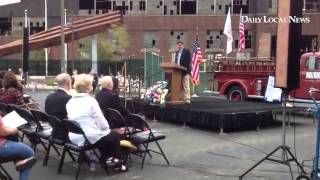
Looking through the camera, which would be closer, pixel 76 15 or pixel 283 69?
pixel 283 69

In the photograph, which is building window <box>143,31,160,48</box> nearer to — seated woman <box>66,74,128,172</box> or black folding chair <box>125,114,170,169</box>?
black folding chair <box>125,114,170,169</box>

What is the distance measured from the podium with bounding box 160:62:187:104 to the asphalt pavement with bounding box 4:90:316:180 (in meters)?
1.32

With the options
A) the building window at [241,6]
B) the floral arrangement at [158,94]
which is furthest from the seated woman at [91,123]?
the building window at [241,6]

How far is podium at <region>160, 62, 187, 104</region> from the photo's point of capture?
15.2 metres

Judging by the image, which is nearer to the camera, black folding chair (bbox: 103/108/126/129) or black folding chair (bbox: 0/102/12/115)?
black folding chair (bbox: 103/108/126/129)

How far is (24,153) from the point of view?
6.75 meters

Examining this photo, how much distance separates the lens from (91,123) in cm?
823

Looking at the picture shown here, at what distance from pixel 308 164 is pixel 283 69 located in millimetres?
2529

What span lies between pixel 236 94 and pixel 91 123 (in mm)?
14269

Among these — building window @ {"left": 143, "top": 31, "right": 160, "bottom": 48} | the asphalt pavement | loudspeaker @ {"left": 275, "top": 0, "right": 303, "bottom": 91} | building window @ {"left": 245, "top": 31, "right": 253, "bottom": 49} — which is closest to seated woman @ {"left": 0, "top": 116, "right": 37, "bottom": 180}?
the asphalt pavement

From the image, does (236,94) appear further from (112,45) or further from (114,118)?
(112,45)

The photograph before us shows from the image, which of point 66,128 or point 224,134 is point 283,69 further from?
point 224,134

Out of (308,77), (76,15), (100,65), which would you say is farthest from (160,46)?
(308,77)

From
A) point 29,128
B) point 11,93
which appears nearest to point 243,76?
point 11,93
